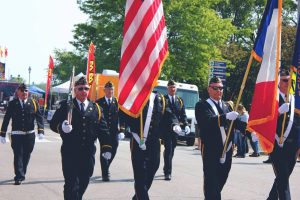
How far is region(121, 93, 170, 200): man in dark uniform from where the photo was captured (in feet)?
24.1

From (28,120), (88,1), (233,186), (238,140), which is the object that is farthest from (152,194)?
(88,1)

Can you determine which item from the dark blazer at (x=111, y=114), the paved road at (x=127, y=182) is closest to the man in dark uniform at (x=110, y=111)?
the dark blazer at (x=111, y=114)

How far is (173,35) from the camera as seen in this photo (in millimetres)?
38875

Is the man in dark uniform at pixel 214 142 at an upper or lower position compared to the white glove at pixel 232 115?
lower

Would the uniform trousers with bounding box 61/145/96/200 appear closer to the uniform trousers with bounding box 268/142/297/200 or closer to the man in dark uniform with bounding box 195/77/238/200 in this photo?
the man in dark uniform with bounding box 195/77/238/200

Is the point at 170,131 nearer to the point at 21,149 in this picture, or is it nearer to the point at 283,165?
the point at 21,149

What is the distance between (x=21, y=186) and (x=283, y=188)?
199 inches

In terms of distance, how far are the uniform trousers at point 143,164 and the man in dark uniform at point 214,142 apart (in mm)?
747

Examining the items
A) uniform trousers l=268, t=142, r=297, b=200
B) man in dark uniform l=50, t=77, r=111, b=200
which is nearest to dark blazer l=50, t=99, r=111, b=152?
man in dark uniform l=50, t=77, r=111, b=200

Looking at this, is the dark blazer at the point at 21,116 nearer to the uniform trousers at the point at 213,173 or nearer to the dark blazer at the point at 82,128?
the dark blazer at the point at 82,128

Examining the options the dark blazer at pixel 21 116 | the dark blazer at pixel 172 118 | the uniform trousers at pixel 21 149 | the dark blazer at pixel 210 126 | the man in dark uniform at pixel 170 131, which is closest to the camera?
the dark blazer at pixel 210 126

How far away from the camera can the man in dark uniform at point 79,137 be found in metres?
7.17

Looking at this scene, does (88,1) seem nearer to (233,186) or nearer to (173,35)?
(173,35)

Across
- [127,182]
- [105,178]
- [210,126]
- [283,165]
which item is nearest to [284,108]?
[283,165]
